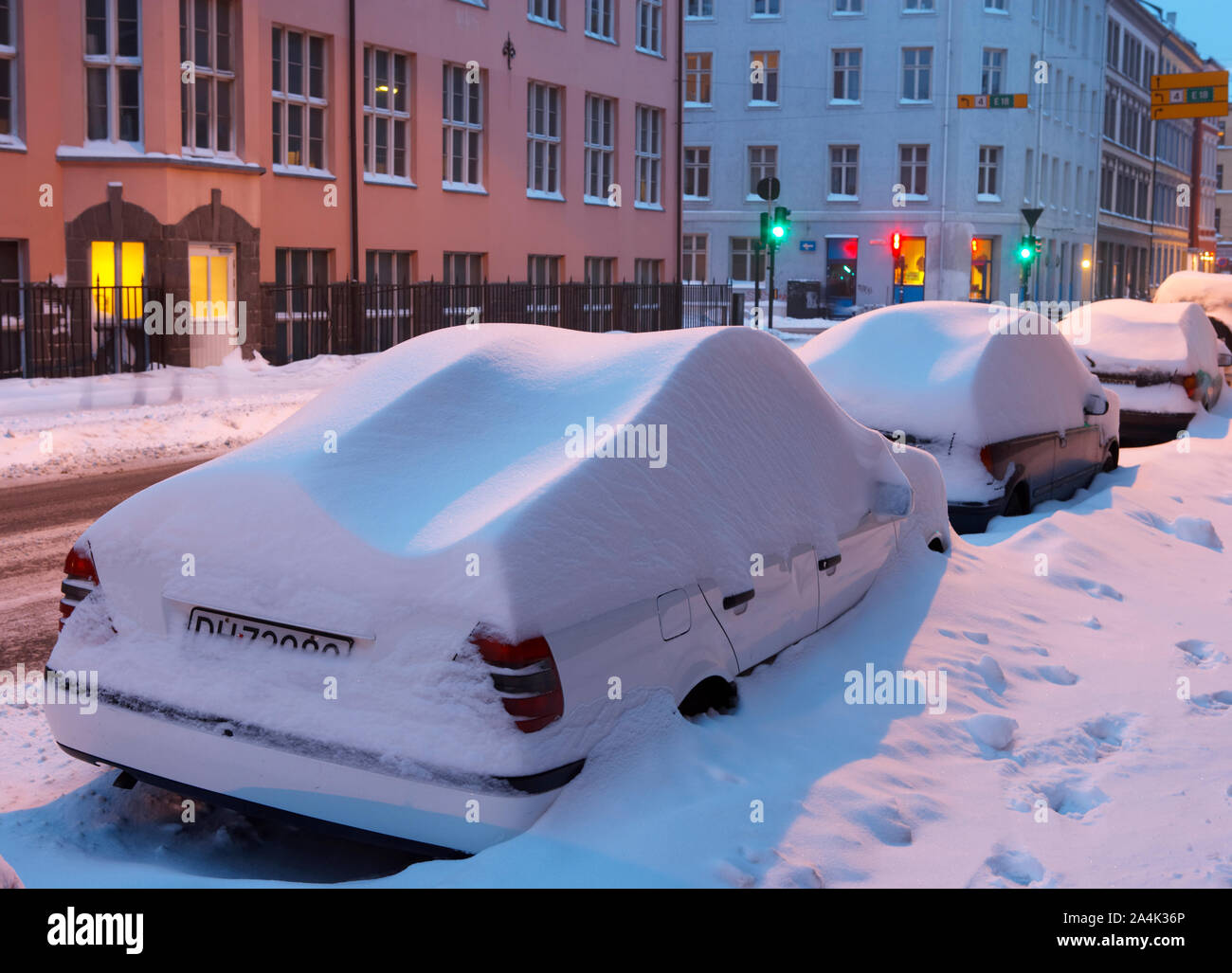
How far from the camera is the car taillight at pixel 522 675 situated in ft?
12.0

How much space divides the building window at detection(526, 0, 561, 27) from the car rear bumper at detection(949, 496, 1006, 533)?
24.4 metres

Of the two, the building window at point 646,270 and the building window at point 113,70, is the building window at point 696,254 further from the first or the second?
the building window at point 113,70

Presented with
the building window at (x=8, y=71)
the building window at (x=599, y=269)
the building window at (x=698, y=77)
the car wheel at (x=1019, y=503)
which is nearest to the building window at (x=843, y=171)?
the building window at (x=698, y=77)

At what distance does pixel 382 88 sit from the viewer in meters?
26.7

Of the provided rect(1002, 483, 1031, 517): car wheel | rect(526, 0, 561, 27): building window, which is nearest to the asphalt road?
rect(1002, 483, 1031, 517): car wheel

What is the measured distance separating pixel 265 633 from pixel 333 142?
22874 millimetres

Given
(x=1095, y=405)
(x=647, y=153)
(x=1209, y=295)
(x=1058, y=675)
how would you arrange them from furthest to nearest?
(x=647, y=153) < (x=1209, y=295) < (x=1095, y=405) < (x=1058, y=675)

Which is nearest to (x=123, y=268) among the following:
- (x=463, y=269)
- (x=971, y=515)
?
(x=463, y=269)

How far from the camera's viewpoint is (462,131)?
2902cm

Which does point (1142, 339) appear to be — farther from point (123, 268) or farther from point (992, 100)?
point (992, 100)

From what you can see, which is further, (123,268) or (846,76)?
(846,76)
